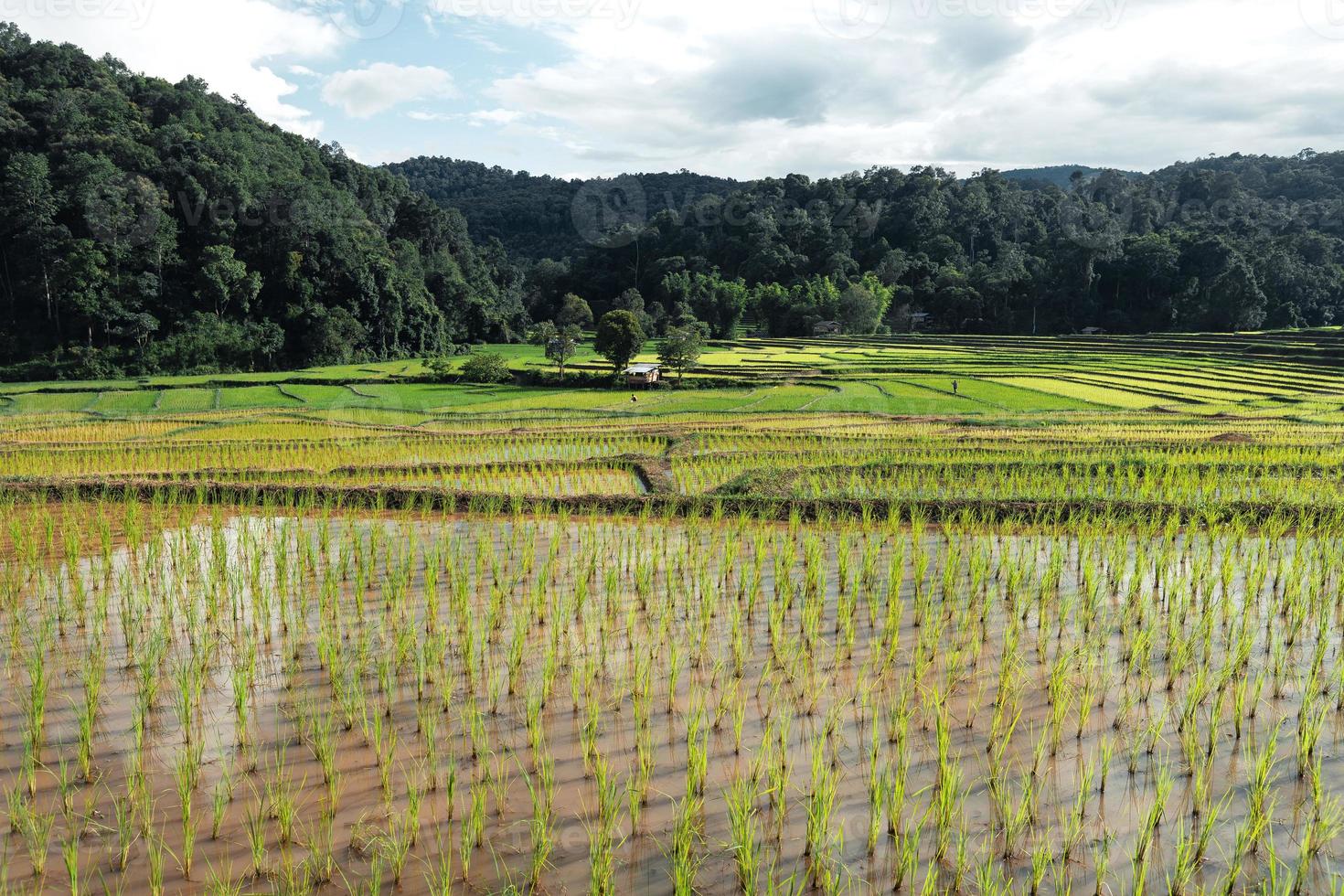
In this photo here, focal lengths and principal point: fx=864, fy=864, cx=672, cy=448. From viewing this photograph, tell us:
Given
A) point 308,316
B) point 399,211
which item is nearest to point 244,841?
point 308,316

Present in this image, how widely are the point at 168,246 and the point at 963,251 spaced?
4872 centimetres

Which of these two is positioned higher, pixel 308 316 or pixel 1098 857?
pixel 308 316

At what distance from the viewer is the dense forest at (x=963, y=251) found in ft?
146

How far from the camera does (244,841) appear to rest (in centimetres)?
340

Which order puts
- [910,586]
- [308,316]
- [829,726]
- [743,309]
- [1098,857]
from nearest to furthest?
[1098,857] → [829,726] → [910,586] → [308,316] → [743,309]

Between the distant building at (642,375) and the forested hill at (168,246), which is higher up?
the forested hill at (168,246)

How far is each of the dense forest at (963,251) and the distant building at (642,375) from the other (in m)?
19.7

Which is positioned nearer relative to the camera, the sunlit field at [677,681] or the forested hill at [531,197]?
the sunlit field at [677,681]

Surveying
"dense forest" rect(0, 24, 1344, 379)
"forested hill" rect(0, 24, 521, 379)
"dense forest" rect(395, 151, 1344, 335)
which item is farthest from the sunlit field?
"dense forest" rect(395, 151, 1344, 335)

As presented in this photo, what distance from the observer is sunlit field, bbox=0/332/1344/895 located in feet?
10.9

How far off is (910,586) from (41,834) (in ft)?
17.4

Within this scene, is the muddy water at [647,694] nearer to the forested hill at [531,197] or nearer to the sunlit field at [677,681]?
the sunlit field at [677,681]

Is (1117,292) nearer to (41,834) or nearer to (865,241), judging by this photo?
(865,241)

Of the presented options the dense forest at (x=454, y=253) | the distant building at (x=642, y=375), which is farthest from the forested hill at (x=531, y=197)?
the distant building at (x=642, y=375)
